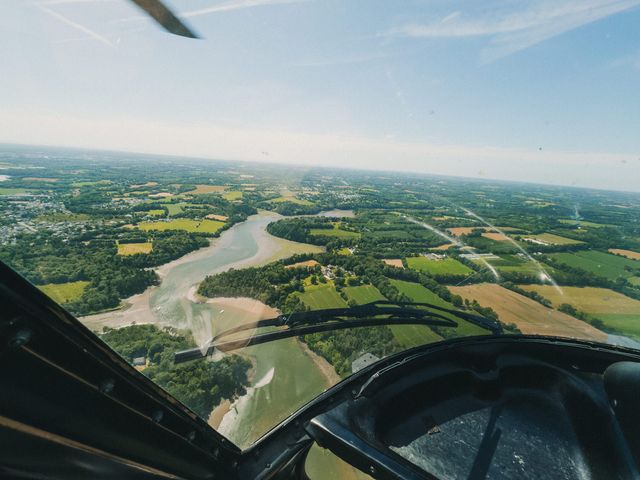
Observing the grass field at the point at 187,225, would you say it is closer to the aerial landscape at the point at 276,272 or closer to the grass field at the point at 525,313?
the aerial landscape at the point at 276,272

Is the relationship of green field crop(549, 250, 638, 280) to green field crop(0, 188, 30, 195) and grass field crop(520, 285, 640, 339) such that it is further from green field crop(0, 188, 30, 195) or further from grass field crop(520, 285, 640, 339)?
green field crop(0, 188, 30, 195)

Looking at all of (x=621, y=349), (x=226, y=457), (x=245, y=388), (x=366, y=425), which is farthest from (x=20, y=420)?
(x=245, y=388)

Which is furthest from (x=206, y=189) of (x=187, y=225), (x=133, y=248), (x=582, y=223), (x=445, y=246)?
(x=582, y=223)

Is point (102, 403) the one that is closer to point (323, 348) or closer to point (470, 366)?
point (470, 366)

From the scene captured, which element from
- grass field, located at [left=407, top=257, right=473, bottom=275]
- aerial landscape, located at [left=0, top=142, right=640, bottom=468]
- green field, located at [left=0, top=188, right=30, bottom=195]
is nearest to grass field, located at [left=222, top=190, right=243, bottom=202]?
aerial landscape, located at [left=0, top=142, right=640, bottom=468]

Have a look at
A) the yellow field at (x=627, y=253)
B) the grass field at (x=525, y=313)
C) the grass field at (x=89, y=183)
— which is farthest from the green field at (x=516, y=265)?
the grass field at (x=89, y=183)
